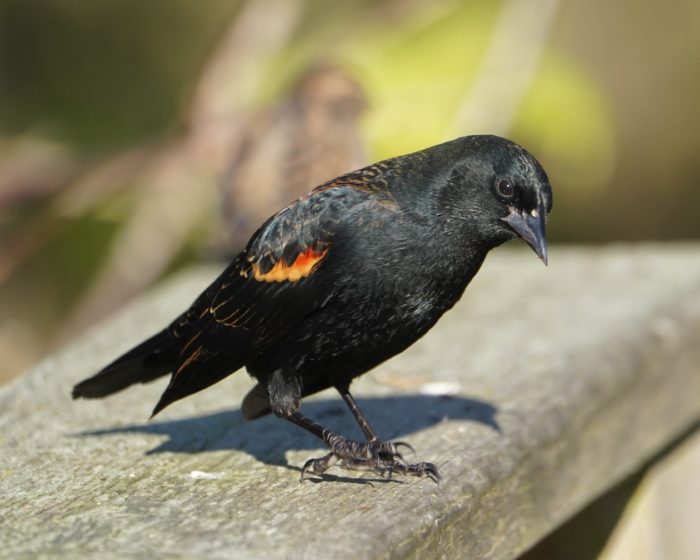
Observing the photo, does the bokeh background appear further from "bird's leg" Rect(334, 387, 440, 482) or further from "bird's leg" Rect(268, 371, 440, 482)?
"bird's leg" Rect(334, 387, 440, 482)

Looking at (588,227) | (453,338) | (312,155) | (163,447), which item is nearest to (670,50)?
(588,227)

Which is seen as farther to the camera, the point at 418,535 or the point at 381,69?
the point at 381,69

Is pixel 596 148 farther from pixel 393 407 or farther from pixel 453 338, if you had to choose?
pixel 393 407

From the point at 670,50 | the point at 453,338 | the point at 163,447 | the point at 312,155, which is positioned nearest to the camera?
the point at 163,447

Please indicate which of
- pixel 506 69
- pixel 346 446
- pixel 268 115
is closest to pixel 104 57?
pixel 268 115

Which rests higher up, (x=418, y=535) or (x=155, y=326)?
(x=155, y=326)

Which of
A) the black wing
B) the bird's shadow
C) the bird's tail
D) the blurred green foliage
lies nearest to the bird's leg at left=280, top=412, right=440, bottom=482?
the bird's shadow
